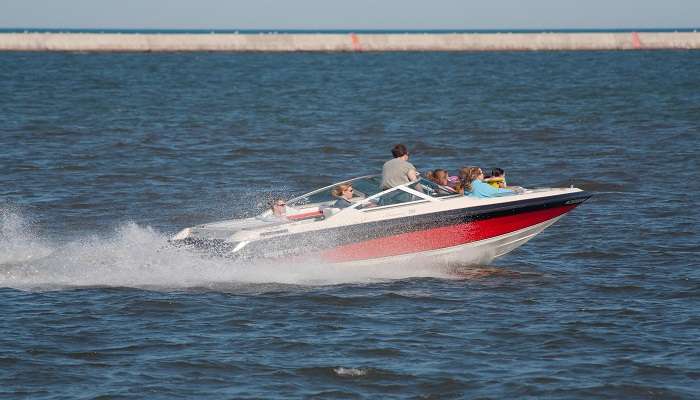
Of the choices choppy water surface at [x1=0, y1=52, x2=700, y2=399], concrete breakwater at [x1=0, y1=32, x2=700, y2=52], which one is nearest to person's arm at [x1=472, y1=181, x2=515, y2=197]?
choppy water surface at [x1=0, y1=52, x2=700, y2=399]

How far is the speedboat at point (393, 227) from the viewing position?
1514 cm

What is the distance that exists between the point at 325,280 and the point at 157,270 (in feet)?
7.82

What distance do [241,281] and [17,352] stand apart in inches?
149

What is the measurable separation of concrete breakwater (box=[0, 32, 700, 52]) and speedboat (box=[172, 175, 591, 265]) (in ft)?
311

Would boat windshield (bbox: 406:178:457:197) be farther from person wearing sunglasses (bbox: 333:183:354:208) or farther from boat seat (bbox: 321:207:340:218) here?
boat seat (bbox: 321:207:340:218)

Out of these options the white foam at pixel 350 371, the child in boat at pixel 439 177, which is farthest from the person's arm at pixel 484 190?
the white foam at pixel 350 371

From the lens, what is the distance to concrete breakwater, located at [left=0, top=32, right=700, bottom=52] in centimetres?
10862

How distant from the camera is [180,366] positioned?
11.7 meters

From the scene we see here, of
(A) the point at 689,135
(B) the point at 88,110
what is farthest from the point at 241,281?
(B) the point at 88,110

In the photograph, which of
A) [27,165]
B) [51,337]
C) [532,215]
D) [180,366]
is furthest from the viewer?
[27,165]

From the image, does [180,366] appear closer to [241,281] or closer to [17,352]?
[17,352]

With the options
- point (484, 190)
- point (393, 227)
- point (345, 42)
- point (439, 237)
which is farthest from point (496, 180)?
point (345, 42)

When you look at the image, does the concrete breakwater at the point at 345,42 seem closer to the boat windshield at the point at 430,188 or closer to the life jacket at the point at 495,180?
the life jacket at the point at 495,180

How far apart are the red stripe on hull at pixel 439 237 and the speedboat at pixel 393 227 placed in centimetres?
1
